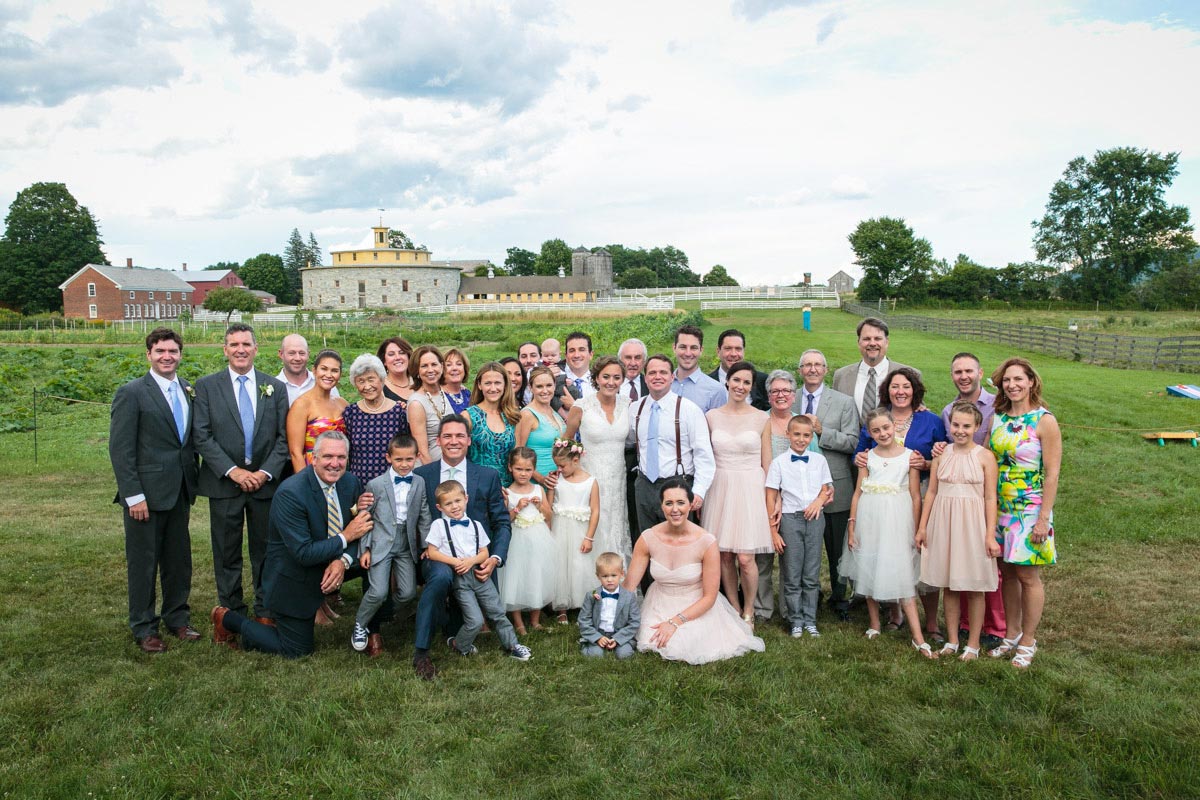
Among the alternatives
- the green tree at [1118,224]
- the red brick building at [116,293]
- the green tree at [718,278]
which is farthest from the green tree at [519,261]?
the green tree at [1118,224]

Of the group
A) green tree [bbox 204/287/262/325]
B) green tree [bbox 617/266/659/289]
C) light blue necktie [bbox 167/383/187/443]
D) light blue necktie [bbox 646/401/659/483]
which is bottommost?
light blue necktie [bbox 646/401/659/483]

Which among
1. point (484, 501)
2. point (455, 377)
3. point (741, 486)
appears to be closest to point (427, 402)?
point (455, 377)

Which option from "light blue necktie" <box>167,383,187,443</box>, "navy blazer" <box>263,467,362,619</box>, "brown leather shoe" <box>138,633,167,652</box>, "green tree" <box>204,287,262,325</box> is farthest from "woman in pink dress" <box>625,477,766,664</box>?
"green tree" <box>204,287,262,325</box>

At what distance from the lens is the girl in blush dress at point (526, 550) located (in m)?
5.70

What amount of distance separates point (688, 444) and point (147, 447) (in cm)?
385

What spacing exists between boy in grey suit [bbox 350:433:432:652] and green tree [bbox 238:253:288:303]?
350 ft

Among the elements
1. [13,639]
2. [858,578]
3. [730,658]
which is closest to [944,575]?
[858,578]

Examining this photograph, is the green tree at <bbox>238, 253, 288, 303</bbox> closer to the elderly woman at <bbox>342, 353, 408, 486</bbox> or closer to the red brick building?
the red brick building

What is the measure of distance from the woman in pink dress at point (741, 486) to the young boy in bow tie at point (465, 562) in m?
1.67

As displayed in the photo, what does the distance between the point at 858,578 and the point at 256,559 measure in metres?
4.56

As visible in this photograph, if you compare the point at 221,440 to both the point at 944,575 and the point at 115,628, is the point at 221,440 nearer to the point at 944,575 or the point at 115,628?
the point at 115,628

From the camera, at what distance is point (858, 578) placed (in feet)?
18.4

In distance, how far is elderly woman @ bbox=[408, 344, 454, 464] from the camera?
5828mm

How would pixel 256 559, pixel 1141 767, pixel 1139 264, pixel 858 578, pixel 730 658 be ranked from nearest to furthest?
pixel 1141 767 → pixel 730 658 → pixel 858 578 → pixel 256 559 → pixel 1139 264
